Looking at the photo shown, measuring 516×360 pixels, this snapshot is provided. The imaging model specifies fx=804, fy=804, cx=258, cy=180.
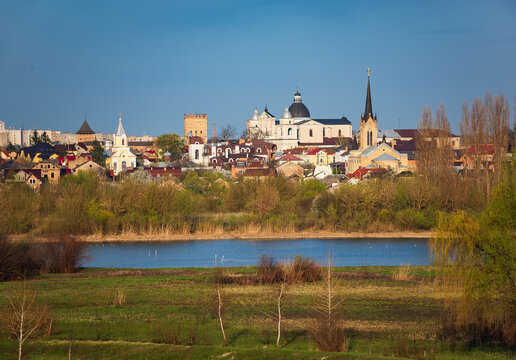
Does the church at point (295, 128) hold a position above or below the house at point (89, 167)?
above

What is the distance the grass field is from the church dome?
405 feet

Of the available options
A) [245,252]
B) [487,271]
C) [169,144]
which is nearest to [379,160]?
[245,252]

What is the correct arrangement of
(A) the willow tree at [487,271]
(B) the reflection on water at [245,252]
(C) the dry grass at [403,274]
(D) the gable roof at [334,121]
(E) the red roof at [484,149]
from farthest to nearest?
1. (D) the gable roof at [334,121]
2. (E) the red roof at [484,149]
3. (B) the reflection on water at [245,252]
4. (C) the dry grass at [403,274]
5. (A) the willow tree at [487,271]

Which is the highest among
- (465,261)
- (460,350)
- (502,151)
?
(502,151)

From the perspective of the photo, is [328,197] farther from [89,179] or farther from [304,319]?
[304,319]

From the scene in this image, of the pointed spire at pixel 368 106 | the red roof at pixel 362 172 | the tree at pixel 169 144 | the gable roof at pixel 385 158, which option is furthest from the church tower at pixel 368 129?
the tree at pixel 169 144

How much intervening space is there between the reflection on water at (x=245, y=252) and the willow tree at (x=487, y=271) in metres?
13.7

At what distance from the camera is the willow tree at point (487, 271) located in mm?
15953

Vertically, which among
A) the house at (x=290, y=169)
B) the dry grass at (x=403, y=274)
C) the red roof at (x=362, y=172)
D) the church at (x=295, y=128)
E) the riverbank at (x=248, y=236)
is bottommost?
the dry grass at (x=403, y=274)

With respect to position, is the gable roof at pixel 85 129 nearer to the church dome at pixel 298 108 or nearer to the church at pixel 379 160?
the church dome at pixel 298 108

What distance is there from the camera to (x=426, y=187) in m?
49.1

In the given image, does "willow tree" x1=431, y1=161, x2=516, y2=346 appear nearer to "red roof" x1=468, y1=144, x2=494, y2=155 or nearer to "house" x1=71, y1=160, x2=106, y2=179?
"red roof" x1=468, y1=144, x2=494, y2=155

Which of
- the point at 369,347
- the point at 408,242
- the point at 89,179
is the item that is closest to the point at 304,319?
the point at 369,347

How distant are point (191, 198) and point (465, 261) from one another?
3634 cm
